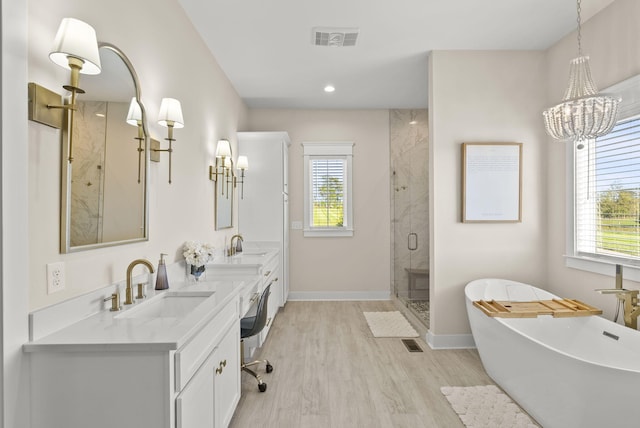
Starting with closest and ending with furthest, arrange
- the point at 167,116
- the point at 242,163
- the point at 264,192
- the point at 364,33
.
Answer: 1. the point at 167,116
2. the point at 364,33
3. the point at 242,163
4. the point at 264,192

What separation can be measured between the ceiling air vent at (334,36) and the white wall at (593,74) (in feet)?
6.23

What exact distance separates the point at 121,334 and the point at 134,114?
1226mm

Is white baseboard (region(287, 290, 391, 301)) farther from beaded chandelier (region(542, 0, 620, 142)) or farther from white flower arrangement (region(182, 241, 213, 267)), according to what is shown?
beaded chandelier (region(542, 0, 620, 142))

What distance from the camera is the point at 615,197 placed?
263 centimetres

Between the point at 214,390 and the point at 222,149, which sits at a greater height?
the point at 222,149

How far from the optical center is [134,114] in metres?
1.91

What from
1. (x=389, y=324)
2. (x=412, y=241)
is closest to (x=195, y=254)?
(x=389, y=324)

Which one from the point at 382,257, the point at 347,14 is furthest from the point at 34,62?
the point at 382,257

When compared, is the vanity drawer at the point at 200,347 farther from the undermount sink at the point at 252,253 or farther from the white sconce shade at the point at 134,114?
the undermount sink at the point at 252,253

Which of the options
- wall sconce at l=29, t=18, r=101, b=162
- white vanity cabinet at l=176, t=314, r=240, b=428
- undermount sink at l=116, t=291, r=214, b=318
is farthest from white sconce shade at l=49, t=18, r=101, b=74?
white vanity cabinet at l=176, t=314, r=240, b=428

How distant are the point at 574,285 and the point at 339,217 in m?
3.02

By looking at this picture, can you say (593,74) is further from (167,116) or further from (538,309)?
(167,116)

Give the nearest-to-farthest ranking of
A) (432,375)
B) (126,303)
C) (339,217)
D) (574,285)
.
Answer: (126,303), (432,375), (574,285), (339,217)

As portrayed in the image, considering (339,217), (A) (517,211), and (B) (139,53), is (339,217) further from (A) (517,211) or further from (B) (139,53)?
(B) (139,53)
